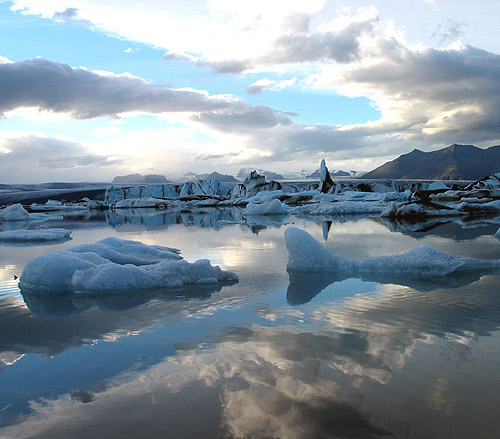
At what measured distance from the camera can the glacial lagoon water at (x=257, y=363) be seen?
1.88 metres

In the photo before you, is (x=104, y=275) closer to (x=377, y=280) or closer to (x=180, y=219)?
(x=377, y=280)

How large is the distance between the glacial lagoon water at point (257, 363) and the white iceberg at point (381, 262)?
1.77 feet

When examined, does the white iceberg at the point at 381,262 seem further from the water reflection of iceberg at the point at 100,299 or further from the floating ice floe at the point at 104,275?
the water reflection of iceberg at the point at 100,299

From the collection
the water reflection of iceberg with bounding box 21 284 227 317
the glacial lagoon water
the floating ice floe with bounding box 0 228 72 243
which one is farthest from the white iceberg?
the floating ice floe with bounding box 0 228 72 243

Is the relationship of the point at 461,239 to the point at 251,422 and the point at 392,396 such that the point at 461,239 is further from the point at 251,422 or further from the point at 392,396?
the point at 251,422

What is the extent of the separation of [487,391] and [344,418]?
80cm

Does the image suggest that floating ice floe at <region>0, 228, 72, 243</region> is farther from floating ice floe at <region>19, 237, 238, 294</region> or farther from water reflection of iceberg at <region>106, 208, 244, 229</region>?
floating ice floe at <region>19, 237, 238, 294</region>

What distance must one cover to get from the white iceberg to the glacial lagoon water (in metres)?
0.54

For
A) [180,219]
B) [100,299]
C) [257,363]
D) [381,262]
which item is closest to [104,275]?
[100,299]

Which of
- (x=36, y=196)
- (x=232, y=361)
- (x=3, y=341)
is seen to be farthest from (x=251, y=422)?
(x=36, y=196)

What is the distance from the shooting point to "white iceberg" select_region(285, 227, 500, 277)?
16.6ft

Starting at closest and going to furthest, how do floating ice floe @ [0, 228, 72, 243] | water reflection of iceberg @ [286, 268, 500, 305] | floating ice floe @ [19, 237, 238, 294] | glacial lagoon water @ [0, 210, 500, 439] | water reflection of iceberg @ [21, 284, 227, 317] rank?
glacial lagoon water @ [0, 210, 500, 439] → water reflection of iceberg @ [21, 284, 227, 317] → water reflection of iceberg @ [286, 268, 500, 305] → floating ice floe @ [19, 237, 238, 294] → floating ice floe @ [0, 228, 72, 243]

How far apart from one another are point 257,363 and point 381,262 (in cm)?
321

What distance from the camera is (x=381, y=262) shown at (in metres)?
5.24
